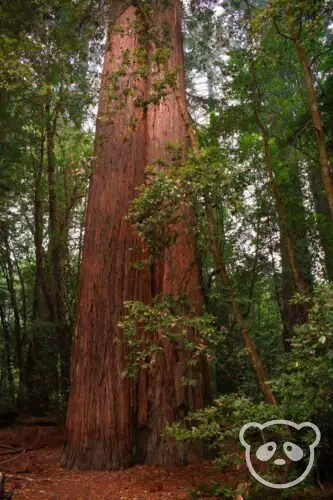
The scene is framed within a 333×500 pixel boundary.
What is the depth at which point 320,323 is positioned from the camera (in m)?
2.93

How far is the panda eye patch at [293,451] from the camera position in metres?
3.21

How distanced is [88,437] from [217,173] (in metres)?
3.25

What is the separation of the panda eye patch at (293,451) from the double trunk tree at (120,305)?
5.51ft

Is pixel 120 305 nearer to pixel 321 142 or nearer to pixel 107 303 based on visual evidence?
pixel 107 303

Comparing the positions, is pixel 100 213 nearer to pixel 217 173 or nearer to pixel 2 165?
pixel 217 173

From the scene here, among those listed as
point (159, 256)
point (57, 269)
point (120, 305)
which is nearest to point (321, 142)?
point (159, 256)

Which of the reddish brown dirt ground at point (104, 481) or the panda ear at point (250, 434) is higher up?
the panda ear at point (250, 434)

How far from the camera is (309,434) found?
3256 millimetres

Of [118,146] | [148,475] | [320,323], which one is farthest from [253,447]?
[118,146]

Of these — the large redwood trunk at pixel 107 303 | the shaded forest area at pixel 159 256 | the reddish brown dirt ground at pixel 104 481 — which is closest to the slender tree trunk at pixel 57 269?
the shaded forest area at pixel 159 256

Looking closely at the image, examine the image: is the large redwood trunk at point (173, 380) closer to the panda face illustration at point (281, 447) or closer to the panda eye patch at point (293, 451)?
the panda face illustration at point (281, 447)

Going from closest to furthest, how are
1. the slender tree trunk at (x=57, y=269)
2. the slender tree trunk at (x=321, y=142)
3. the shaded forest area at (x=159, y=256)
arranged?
the shaded forest area at (x=159, y=256)
the slender tree trunk at (x=321, y=142)
the slender tree trunk at (x=57, y=269)

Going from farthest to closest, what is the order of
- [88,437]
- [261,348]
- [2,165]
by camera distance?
[261,348], [2,165], [88,437]

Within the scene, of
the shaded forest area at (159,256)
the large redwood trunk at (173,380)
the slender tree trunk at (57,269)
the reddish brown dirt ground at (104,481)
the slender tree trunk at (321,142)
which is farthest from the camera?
the slender tree trunk at (57,269)
